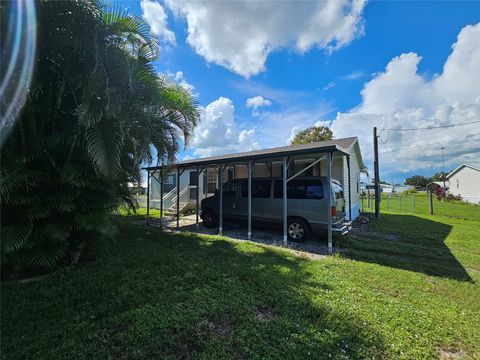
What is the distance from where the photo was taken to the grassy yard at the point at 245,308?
8.01ft

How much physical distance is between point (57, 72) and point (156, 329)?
486 centimetres

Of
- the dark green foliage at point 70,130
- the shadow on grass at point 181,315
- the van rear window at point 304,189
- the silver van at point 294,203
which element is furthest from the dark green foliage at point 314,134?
the dark green foliage at point 70,130

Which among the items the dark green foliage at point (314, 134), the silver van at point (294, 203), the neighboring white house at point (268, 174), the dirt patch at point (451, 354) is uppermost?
the dark green foliage at point (314, 134)

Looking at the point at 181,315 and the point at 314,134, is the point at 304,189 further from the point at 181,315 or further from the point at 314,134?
the point at 314,134

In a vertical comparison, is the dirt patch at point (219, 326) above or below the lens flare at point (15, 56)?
below

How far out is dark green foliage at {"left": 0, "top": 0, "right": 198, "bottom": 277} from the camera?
3.92 meters

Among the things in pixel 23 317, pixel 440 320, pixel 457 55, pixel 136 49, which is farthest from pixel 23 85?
pixel 457 55

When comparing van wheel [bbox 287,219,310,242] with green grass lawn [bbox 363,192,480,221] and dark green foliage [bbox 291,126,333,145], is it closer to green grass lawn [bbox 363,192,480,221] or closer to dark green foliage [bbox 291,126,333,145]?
green grass lawn [bbox 363,192,480,221]

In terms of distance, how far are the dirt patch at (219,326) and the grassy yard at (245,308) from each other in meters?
0.02

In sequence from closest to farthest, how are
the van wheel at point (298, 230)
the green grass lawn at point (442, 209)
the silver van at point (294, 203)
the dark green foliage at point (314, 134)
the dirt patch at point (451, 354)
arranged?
the dirt patch at point (451, 354)
the silver van at point (294, 203)
the van wheel at point (298, 230)
the green grass lawn at point (442, 209)
the dark green foliage at point (314, 134)

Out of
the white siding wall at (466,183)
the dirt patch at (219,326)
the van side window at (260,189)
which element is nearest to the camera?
the dirt patch at (219,326)

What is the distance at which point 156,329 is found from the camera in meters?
2.69

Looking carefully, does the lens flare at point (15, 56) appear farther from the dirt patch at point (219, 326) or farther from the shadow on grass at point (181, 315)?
the dirt patch at point (219, 326)

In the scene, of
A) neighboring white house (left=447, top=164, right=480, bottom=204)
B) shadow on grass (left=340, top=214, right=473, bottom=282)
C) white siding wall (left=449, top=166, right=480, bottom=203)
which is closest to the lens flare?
shadow on grass (left=340, top=214, right=473, bottom=282)
